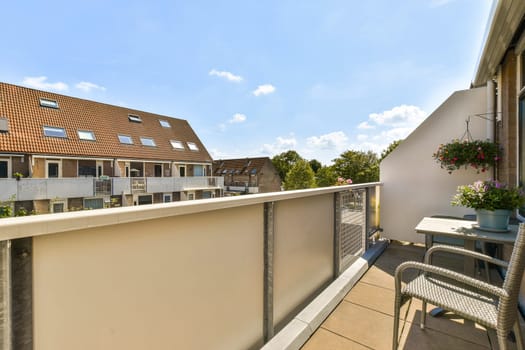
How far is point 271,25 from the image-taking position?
5.33 meters

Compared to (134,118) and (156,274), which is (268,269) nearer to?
(156,274)

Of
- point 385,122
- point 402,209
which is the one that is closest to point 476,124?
point 402,209

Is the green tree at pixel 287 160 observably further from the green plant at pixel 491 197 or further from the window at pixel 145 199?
the green plant at pixel 491 197

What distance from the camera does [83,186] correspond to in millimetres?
10742

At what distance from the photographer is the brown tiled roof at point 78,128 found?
404 inches

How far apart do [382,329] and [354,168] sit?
49.4 ft

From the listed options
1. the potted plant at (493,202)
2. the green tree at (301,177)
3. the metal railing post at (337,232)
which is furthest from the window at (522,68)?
the green tree at (301,177)

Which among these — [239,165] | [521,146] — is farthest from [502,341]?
[239,165]

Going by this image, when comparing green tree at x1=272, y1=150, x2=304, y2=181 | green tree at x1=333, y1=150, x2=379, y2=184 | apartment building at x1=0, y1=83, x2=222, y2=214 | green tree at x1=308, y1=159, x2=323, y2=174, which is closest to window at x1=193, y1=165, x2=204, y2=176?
apartment building at x1=0, y1=83, x2=222, y2=214

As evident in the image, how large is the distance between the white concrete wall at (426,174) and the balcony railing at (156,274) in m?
2.85

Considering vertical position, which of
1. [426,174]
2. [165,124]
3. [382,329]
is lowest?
[382,329]

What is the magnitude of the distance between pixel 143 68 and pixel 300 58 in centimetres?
793

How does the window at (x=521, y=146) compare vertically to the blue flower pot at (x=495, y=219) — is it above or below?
above

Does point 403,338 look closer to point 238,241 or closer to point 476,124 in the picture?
point 238,241
